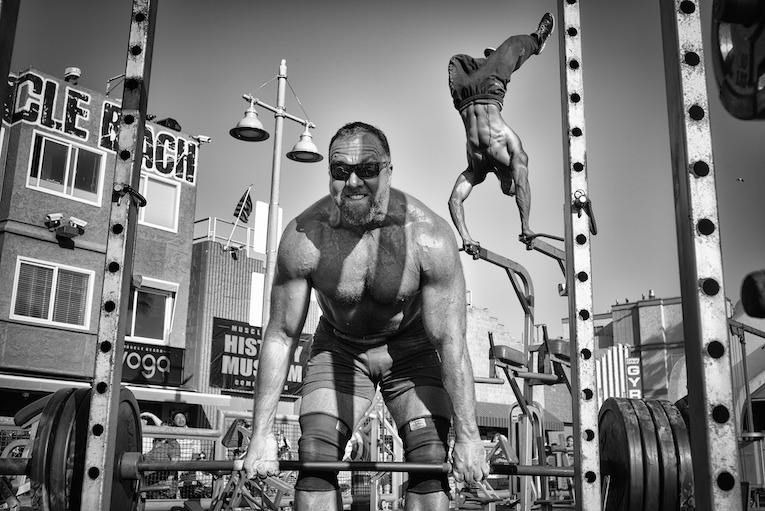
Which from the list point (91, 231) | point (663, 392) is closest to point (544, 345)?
point (91, 231)

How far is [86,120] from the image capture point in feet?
49.9

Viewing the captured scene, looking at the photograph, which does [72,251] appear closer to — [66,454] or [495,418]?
[495,418]

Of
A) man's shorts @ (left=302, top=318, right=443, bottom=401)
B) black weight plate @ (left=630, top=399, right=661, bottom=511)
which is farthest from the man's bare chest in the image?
black weight plate @ (left=630, top=399, right=661, bottom=511)

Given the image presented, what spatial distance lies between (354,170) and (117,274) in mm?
924

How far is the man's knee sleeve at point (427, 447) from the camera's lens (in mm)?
2781

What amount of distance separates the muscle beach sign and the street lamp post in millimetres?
4490

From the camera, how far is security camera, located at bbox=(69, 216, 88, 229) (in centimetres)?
1446

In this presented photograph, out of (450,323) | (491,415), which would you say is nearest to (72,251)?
(491,415)

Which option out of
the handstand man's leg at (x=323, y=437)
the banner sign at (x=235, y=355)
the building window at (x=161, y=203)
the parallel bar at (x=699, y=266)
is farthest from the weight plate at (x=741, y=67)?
the building window at (x=161, y=203)

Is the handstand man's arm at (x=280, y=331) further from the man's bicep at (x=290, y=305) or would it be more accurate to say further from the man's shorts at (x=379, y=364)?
the man's shorts at (x=379, y=364)

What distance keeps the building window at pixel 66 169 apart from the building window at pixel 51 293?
5.07 feet

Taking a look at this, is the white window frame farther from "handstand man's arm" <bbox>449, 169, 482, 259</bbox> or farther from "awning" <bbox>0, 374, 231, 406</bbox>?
"handstand man's arm" <bbox>449, 169, 482, 259</bbox>

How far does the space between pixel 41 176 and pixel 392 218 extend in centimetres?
1346

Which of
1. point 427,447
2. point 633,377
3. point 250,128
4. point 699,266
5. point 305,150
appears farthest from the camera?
point 633,377
